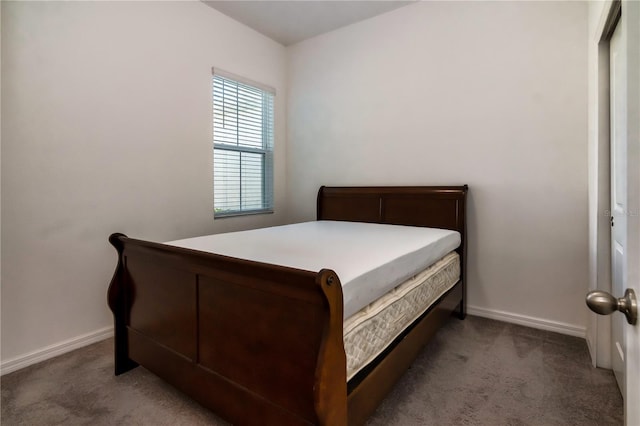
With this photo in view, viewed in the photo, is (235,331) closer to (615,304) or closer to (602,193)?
(615,304)

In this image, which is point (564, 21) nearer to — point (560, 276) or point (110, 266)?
point (560, 276)

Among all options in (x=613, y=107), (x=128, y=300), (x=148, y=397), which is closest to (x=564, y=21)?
(x=613, y=107)

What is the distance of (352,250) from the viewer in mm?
1815

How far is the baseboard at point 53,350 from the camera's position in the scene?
1.99m

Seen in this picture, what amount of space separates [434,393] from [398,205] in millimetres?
1681

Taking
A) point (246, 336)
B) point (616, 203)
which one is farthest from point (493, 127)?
point (246, 336)

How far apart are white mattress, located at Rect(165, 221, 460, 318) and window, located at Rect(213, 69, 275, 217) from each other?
1034 millimetres

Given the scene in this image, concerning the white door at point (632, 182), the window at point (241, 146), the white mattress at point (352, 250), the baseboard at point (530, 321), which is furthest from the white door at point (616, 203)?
the window at point (241, 146)

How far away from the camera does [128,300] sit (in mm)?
1893

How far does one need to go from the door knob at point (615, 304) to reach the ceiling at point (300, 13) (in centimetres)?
319

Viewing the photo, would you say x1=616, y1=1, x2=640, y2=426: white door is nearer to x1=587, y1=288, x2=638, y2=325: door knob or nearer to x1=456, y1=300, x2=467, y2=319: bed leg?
x1=587, y1=288, x2=638, y2=325: door knob

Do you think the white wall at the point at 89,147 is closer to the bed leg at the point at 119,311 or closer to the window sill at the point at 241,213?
the window sill at the point at 241,213

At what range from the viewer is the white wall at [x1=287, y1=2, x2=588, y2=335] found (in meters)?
2.45

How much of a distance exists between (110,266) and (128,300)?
77 centimetres
